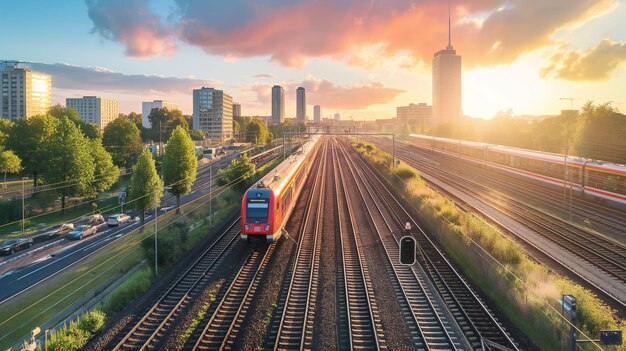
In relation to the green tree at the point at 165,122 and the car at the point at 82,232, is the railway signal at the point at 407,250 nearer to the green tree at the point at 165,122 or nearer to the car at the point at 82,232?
the car at the point at 82,232

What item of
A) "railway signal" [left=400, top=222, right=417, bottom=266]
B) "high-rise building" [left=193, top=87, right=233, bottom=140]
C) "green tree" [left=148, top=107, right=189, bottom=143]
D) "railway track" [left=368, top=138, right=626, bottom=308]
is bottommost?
"railway track" [left=368, top=138, right=626, bottom=308]

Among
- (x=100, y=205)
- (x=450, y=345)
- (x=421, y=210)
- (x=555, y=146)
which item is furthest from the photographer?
(x=555, y=146)

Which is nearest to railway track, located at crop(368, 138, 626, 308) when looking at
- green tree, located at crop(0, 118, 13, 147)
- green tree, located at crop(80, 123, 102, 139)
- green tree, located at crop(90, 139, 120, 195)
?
green tree, located at crop(90, 139, 120, 195)

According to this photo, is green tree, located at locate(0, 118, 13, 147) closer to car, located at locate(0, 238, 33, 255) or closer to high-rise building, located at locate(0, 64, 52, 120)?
car, located at locate(0, 238, 33, 255)

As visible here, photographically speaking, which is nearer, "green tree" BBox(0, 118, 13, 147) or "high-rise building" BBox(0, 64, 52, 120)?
"green tree" BBox(0, 118, 13, 147)

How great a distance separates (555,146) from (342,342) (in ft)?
251

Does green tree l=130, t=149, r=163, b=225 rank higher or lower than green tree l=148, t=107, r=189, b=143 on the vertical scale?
lower

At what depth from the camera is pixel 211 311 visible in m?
15.5

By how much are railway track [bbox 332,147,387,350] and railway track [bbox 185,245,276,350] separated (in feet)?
11.8

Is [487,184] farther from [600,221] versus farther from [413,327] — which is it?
[413,327]

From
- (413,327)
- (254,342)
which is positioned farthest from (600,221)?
(254,342)

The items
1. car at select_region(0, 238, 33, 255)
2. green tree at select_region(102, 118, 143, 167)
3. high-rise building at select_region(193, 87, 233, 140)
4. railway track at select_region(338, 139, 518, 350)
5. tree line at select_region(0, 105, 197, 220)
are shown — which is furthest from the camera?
high-rise building at select_region(193, 87, 233, 140)

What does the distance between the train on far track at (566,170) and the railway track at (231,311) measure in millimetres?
24311

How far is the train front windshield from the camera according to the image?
2228cm
